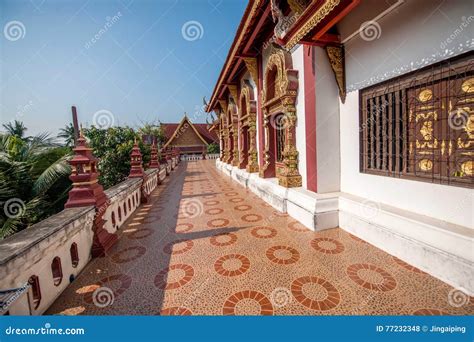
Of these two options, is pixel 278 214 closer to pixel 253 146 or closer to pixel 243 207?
pixel 243 207

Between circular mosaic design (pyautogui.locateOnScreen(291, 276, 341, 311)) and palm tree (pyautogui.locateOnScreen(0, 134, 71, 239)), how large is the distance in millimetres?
4442

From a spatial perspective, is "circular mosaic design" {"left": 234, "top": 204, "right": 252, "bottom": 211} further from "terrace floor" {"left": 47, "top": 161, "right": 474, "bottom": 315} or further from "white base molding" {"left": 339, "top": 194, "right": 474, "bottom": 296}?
"white base molding" {"left": 339, "top": 194, "right": 474, "bottom": 296}

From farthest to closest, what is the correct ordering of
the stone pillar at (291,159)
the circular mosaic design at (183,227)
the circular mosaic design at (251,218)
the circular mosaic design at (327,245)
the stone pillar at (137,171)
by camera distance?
1. the stone pillar at (137,171)
2. the stone pillar at (291,159)
3. the circular mosaic design at (251,218)
4. the circular mosaic design at (183,227)
5. the circular mosaic design at (327,245)

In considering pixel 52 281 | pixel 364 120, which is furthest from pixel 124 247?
pixel 364 120

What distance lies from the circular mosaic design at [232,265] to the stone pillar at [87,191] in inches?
67.3

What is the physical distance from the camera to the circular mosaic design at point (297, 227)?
11.4 feet

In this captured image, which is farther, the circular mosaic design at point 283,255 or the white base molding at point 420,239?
the circular mosaic design at point 283,255

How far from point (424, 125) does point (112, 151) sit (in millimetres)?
10471

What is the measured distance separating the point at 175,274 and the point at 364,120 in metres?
3.50

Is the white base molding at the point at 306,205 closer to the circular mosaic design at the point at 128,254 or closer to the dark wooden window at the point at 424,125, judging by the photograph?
the dark wooden window at the point at 424,125

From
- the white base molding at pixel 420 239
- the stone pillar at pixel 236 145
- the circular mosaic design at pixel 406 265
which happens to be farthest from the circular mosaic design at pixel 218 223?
the stone pillar at pixel 236 145

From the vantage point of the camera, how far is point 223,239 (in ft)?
10.8

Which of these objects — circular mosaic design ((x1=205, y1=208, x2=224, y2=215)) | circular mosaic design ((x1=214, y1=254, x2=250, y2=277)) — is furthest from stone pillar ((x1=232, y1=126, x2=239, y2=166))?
circular mosaic design ((x1=214, y1=254, x2=250, y2=277))

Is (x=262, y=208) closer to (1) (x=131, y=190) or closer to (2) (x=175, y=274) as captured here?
(2) (x=175, y=274)
